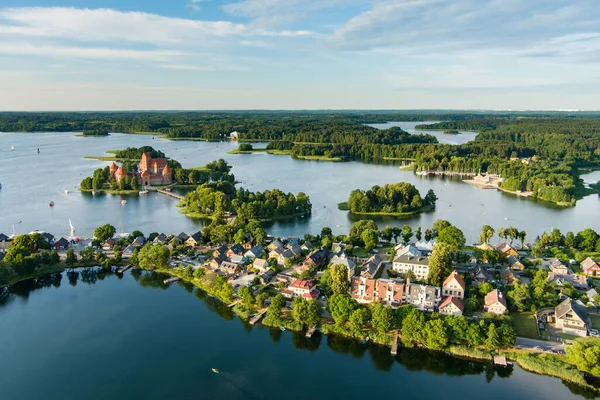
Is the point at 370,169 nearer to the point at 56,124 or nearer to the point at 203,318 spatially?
the point at 203,318

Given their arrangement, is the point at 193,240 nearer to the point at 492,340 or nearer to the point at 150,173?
the point at 492,340

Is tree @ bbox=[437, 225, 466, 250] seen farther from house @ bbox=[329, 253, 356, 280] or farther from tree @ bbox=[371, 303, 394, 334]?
tree @ bbox=[371, 303, 394, 334]

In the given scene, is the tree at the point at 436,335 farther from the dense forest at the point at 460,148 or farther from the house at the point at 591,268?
the dense forest at the point at 460,148

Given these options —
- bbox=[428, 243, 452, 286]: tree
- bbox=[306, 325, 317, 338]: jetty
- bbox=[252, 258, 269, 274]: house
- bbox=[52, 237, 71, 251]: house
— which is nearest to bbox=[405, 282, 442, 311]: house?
bbox=[428, 243, 452, 286]: tree

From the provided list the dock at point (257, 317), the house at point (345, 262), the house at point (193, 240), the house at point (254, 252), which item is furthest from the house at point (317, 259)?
the house at point (193, 240)

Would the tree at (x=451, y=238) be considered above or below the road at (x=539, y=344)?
above
